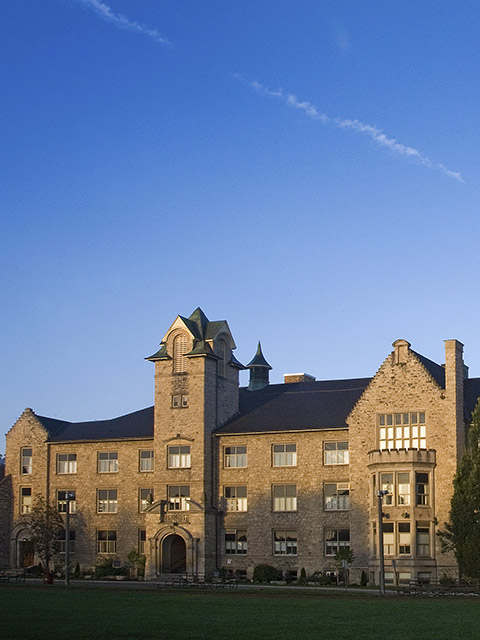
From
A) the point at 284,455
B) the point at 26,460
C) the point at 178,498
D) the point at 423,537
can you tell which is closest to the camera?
the point at 423,537

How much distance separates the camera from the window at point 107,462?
79375 millimetres

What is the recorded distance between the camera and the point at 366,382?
255 feet

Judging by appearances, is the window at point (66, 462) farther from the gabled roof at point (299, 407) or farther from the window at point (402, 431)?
the window at point (402, 431)

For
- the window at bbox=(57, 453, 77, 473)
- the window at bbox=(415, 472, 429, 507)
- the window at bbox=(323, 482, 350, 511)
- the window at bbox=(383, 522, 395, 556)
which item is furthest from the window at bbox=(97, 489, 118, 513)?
the window at bbox=(415, 472, 429, 507)

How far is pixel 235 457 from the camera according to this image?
75.2m

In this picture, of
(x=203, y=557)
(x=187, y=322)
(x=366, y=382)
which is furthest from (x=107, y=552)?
(x=366, y=382)

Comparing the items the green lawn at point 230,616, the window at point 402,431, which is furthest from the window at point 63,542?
the green lawn at point 230,616

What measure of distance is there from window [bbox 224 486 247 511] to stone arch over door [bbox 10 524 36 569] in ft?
53.5

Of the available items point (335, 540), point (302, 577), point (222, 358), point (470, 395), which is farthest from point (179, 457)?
point (470, 395)

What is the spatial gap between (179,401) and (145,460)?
559 cm

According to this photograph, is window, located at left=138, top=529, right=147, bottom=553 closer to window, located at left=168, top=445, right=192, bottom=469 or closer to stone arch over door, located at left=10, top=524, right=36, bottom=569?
window, located at left=168, top=445, right=192, bottom=469

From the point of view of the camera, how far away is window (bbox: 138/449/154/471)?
7806 cm

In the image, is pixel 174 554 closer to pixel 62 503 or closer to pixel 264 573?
pixel 264 573

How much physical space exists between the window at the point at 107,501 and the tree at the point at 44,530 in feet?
10.3
